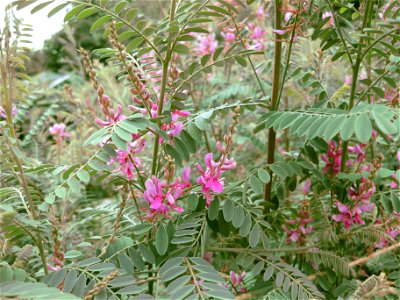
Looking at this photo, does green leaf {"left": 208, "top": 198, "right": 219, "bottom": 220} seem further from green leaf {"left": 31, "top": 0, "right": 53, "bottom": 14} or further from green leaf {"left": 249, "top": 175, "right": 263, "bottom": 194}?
green leaf {"left": 31, "top": 0, "right": 53, "bottom": 14}

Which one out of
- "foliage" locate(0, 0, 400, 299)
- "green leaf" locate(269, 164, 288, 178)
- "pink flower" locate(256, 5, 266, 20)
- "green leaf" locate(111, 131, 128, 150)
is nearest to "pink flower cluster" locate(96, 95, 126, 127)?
"foliage" locate(0, 0, 400, 299)

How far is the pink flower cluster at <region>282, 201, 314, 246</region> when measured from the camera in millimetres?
1134

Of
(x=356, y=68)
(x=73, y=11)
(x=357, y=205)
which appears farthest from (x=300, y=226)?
(x=73, y=11)

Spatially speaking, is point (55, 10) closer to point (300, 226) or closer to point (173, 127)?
point (173, 127)

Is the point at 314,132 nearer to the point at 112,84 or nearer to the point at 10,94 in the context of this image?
the point at 10,94

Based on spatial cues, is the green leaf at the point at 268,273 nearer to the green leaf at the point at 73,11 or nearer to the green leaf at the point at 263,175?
the green leaf at the point at 263,175

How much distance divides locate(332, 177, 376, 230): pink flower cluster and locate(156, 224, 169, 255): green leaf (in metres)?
0.42

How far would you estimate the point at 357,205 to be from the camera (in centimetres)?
109

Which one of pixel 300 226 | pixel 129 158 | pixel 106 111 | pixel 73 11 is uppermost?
pixel 73 11

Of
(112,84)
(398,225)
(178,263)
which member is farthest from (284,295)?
(112,84)

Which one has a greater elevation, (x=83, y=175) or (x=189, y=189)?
(x=83, y=175)

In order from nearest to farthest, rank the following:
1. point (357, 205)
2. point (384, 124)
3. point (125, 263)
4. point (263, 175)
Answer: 1. point (384, 124)
2. point (125, 263)
3. point (263, 175)
4. point (357, 205)

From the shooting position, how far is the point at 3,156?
2.82 feet

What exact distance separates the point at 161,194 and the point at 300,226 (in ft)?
1.27
